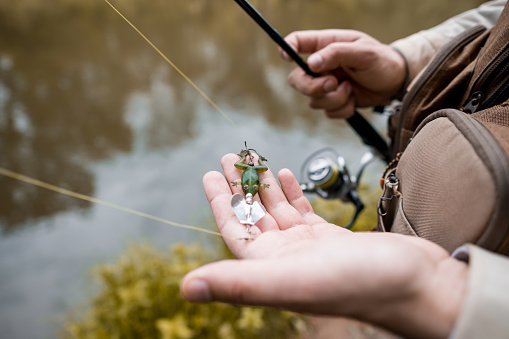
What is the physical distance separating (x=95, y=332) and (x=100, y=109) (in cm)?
344

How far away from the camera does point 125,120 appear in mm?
4844

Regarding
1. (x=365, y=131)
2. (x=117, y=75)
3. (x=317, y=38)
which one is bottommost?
(x=365, y=131)

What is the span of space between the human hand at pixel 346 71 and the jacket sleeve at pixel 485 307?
4.91ft

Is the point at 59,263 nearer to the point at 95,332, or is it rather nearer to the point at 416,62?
the point at 95,332

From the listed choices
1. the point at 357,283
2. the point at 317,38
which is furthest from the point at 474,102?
the point at 317,38

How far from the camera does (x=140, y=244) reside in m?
3.19

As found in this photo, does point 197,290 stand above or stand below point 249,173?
below

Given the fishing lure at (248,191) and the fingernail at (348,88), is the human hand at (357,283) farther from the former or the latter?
the fingernail at (348,88)

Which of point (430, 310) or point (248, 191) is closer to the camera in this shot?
point (430, 310)

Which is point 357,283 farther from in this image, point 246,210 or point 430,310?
point 246,210

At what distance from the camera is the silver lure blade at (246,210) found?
3.99ft

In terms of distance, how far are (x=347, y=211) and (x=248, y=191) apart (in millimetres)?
2365

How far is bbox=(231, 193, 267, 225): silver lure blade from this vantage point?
121cm

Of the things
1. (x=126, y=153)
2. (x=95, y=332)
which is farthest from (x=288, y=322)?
(x=126, y=153)
